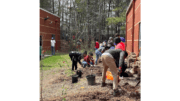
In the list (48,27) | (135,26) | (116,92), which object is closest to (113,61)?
(116,92)

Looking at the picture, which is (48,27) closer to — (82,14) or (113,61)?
(82,14)

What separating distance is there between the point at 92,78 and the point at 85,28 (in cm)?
161

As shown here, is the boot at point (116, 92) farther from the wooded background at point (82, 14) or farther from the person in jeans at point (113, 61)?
the wooded background at point (82, 14)

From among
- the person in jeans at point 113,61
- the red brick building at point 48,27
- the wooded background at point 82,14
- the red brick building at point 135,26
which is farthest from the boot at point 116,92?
the red brick building at point 135,26

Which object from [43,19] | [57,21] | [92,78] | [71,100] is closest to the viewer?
[43,19]

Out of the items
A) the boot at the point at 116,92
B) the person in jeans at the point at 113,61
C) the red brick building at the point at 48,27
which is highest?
the red brick building at the point at 48,27

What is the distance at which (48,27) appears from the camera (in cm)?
179

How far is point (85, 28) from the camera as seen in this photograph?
2412 millimetres

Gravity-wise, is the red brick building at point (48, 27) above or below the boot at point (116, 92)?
above

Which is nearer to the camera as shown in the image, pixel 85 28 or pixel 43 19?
pixel 43 19

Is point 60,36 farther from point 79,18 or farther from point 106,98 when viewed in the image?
point 106,98

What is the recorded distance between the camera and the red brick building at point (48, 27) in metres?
1.71

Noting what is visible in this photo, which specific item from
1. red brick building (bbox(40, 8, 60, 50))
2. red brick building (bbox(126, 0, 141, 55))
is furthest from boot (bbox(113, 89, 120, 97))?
red brick building (bbox(126, 0, 141, 55))
